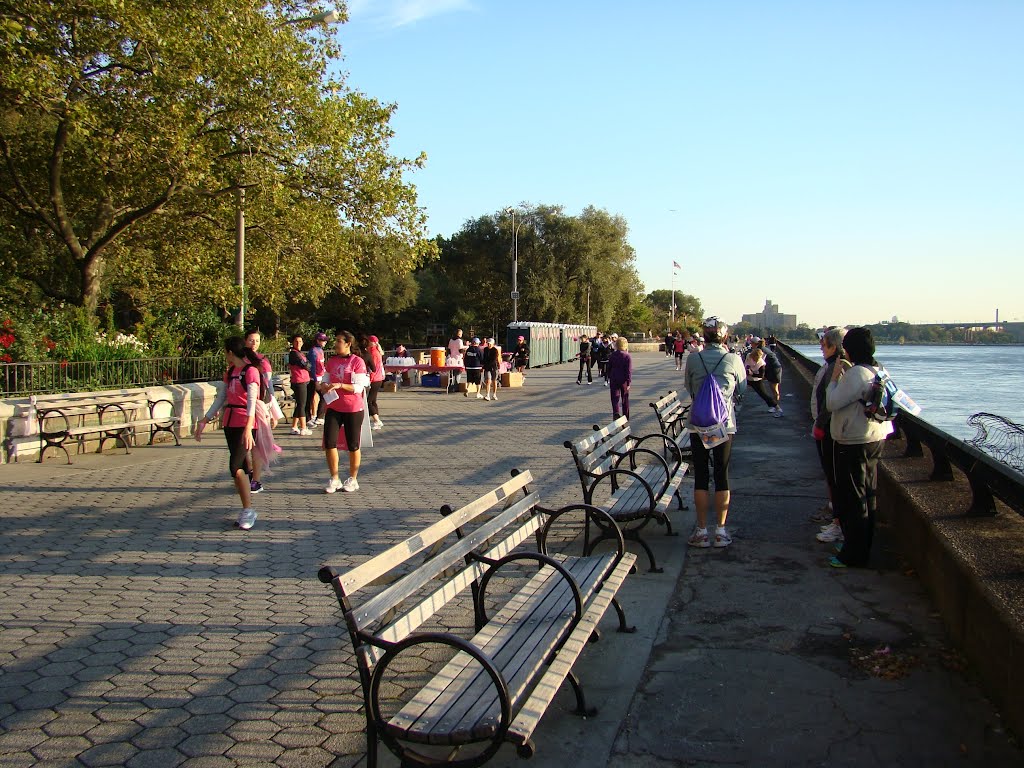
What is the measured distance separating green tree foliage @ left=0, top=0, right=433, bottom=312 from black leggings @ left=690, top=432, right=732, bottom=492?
41.6ft

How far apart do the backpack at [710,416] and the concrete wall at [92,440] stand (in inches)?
326

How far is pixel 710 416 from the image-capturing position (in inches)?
249

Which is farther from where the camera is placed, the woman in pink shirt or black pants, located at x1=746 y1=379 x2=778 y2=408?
black pants, located at x1=746 y1=379 x2=778 y2=408

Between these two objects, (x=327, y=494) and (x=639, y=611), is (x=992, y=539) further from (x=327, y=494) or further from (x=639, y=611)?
(x=327, y=494)

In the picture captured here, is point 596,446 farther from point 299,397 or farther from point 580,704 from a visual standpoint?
point 299,397

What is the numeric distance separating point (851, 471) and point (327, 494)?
18.2 ft

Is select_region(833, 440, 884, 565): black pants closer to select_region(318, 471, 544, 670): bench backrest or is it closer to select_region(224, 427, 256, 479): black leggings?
select_region(318, 471, 544, 670): bench backrest

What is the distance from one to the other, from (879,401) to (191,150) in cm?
1440

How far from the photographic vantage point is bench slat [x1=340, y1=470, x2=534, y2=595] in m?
3.27

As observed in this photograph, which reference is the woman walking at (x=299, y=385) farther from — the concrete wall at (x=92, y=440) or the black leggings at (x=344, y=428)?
the black leggings at (x=344, y=428)

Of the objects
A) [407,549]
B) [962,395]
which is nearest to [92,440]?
[407,549]

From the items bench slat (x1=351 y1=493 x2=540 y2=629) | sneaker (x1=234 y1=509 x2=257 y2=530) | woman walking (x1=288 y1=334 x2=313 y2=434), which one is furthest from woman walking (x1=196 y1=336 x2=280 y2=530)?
woman walking (x1=288 y1=334 x2=313 y2=434)

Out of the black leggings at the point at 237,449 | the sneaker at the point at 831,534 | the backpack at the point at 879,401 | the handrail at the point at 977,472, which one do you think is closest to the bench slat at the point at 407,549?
the backpack at the point at 879,401

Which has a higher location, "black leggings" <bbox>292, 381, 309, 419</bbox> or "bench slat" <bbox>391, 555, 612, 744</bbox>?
"black leggings" <bbox>292, 381, 309, 419</bbox>
